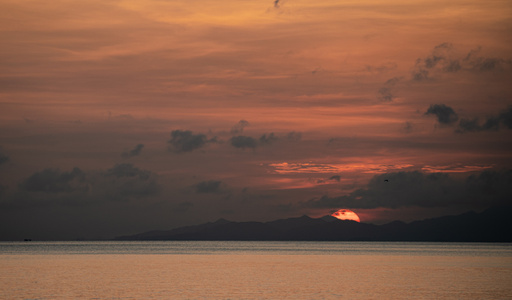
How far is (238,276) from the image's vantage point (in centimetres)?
10100

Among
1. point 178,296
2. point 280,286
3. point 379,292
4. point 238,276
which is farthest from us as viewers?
point 238,276


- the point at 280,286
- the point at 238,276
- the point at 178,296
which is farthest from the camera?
the point at 238,276

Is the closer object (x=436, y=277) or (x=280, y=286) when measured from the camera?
(x=280, y=286)

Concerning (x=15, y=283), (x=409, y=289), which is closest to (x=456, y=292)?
(x=409, y=289)

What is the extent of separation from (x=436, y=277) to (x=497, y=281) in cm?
1035

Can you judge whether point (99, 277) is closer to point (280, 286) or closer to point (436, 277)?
point (280, 286)

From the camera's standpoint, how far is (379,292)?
77.9 metres

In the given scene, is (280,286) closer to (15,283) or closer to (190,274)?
(190,274)

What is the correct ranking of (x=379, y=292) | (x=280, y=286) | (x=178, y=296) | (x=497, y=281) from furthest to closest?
(x=497, y=281)
(x=280, y=286)
(x=379, y=292)
(x=178, y=296)

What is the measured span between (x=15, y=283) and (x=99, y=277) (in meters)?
14.2

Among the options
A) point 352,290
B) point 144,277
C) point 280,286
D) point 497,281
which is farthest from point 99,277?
point 497,281

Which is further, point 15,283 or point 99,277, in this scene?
point 99,277

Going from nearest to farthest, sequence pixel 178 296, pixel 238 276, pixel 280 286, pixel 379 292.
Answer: pixel 178 296, pixel 379 292, pixel 280 286, pixel 238 276

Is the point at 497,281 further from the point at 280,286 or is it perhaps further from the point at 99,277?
the point at 99,277
